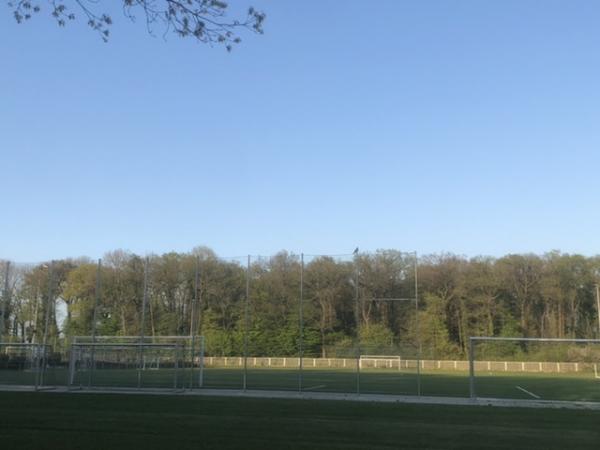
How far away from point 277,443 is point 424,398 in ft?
31.9

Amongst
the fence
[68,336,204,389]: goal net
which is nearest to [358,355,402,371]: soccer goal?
the fence

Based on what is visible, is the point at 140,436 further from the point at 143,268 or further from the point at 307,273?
the point at 143,268

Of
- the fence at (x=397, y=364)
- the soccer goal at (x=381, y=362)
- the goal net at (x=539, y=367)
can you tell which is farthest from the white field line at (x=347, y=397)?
the goal net at (x=539, y=367)

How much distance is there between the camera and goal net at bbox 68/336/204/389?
71.1 ft

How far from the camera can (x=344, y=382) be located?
2473cm

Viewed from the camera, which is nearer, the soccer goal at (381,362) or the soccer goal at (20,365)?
the soccer goal at (381,362)

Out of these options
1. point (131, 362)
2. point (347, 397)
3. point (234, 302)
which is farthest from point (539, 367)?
point (131, 362)

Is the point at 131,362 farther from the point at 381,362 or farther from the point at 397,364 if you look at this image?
the point at 397,364

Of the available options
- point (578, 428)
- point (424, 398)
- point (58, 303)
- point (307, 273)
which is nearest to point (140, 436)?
point (578, 428)

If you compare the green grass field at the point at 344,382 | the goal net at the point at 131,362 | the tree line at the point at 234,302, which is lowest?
the green grass field at the point at 344,382

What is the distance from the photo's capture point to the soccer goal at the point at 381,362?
2039 centimetres

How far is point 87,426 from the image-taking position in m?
10.9

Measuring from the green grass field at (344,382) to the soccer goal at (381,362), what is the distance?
0.64m

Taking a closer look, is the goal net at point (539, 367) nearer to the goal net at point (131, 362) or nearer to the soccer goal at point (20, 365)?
the goal net at point (131, 362)
